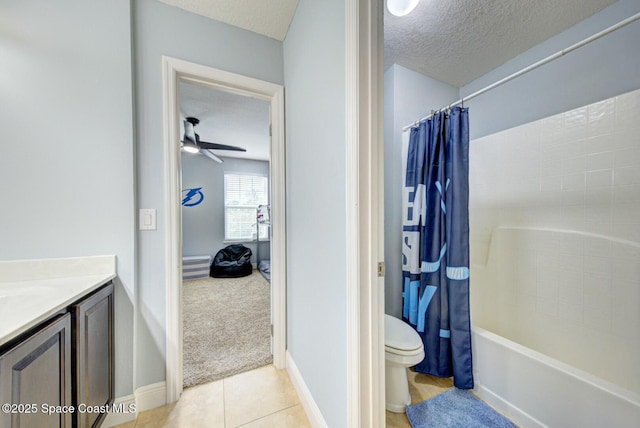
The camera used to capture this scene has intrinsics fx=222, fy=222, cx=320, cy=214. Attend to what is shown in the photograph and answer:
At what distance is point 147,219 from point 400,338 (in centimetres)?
167

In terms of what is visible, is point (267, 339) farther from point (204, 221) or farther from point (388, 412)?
point (204, 221)

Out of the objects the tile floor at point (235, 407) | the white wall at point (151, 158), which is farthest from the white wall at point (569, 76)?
the tile floor at point (235, 407)

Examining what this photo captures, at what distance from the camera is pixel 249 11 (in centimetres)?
144

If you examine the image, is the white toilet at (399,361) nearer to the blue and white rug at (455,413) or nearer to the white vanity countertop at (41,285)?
the blue and white rug at (455,413)

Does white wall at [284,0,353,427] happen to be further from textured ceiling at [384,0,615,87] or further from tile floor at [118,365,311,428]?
textured ceiling at [384,0,615,87]

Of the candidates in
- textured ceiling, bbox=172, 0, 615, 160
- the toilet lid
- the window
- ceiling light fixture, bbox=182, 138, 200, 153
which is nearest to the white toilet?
the toilet lid

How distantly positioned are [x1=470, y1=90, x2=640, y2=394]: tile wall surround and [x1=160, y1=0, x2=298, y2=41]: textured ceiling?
192 centimetres

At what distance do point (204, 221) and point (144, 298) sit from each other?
136 inches

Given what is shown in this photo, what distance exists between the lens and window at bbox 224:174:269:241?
4.73 metres

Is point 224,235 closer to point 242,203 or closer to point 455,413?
point 242,203

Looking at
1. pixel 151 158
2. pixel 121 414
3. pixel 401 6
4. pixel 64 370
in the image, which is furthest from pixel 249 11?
pixel 121 414

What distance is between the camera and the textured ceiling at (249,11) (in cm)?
138

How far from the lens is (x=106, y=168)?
1243 mm

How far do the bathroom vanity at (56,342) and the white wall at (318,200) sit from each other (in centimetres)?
101
